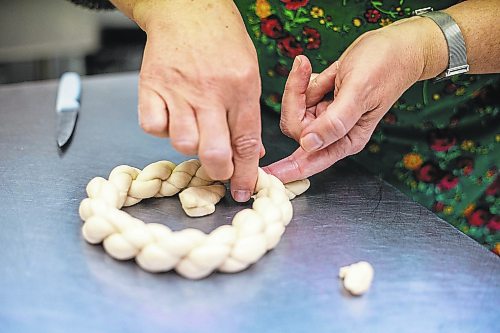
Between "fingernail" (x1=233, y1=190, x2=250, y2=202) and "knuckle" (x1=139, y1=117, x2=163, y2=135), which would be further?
"fingernail" (x1=233, y1=190, x2=250, y2=202)

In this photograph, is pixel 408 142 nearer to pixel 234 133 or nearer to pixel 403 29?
pixel 403 29

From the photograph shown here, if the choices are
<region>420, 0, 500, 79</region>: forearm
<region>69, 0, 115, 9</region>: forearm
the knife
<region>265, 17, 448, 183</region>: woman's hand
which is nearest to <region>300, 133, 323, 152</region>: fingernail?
<region>265, 17, 448, 183</region>: woman's hand

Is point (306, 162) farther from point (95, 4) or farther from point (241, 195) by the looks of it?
point (95, 4)

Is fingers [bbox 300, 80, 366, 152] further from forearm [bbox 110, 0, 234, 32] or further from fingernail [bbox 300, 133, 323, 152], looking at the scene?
forearm [bbox 110, 0, 234, 32]

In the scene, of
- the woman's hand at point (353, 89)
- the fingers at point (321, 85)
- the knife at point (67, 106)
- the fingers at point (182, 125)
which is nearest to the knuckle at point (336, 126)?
the woman's hand at point (353, 89)

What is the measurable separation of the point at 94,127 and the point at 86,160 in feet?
0.52

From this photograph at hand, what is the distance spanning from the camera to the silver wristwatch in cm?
100

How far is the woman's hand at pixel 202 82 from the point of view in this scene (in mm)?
836

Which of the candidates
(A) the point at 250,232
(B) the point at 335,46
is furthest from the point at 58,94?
(A) the point at 250,232

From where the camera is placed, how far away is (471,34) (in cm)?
100

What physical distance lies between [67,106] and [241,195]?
53 cm

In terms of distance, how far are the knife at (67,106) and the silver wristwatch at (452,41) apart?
25.9 inches

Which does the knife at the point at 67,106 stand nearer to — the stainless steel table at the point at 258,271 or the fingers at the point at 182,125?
the stainless steel table at the point at 258,271

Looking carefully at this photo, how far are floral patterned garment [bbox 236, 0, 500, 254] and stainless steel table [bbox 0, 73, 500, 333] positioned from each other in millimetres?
186
